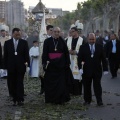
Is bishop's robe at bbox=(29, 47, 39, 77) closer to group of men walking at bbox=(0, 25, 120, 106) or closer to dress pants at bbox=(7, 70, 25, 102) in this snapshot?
group of men walking at bbox=(0, 25, 120, 106)

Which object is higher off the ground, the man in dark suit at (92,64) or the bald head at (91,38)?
the bald head at (91,38)

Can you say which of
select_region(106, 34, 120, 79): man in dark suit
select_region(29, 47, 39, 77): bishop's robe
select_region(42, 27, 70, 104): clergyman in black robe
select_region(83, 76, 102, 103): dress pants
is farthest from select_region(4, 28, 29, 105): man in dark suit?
select_region(106, 34, 120, 79): man in dark suit

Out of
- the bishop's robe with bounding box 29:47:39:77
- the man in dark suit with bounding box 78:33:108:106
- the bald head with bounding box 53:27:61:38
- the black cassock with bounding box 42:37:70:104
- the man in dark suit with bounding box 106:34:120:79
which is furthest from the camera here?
the man in dark suit with bounding box 106:34:120:79

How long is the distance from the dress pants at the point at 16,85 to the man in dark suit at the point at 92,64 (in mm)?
1608

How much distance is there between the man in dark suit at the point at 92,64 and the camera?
37.9 ft

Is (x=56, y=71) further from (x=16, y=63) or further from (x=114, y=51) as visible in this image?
(x=114, y=51)

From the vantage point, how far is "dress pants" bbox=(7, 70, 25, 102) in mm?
11641

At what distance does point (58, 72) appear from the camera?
11.8 meters

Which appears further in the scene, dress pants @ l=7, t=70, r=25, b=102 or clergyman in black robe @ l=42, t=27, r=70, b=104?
clergyman in black robe @ l=42, t=27, r=70, b=104

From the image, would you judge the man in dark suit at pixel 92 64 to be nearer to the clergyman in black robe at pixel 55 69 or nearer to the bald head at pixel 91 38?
the bald head at pixel 91 38

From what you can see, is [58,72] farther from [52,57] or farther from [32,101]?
[32,101]

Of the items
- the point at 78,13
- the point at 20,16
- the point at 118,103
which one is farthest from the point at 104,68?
the point at 20,16

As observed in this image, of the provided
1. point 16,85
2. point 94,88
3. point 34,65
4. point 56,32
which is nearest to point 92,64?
point 94,88

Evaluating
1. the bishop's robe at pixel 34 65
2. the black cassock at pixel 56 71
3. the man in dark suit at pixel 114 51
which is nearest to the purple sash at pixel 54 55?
the black cassock at pixel 56 71
